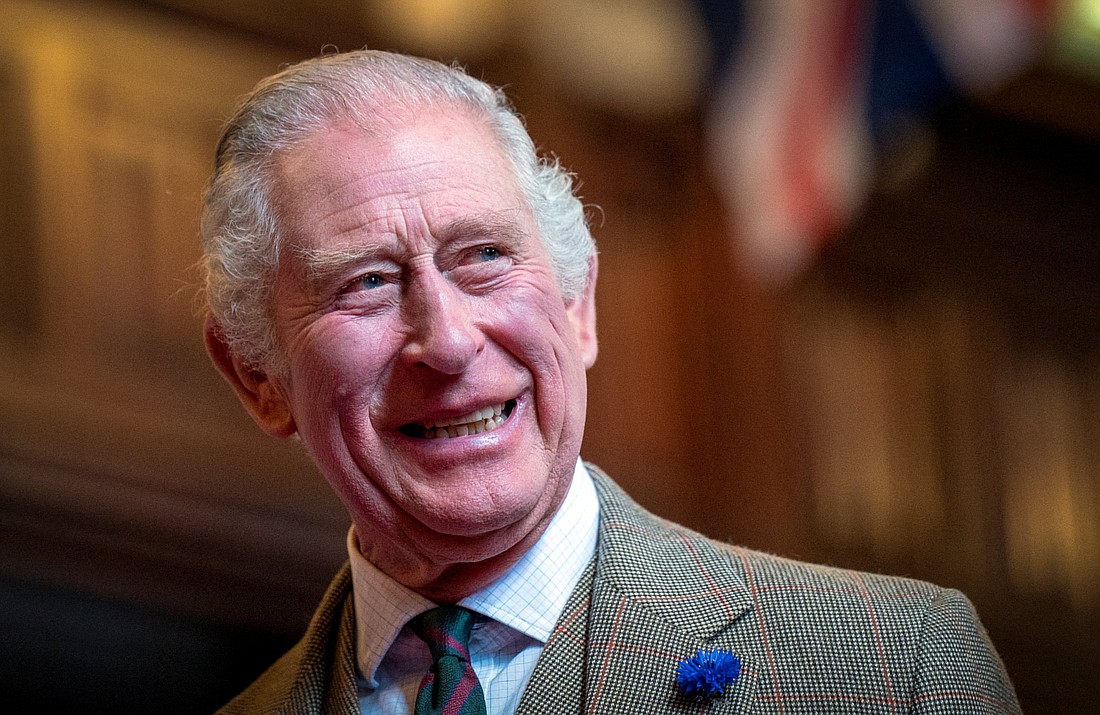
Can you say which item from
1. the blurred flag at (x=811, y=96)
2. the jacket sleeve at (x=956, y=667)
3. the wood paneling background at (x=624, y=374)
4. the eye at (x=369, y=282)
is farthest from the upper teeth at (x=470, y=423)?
the blurred flag at (x=811, y=96)

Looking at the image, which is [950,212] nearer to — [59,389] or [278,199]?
[59,389]

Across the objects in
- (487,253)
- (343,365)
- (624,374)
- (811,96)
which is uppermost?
(487,253)

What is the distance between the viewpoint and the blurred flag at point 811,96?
3.39m

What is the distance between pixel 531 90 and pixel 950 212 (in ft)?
5.19

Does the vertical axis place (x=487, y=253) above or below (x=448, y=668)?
above

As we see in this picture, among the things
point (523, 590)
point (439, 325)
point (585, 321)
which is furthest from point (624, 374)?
point (439, 325)

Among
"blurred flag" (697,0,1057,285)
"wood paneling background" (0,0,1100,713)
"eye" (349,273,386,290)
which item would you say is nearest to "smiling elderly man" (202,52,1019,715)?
"eye" (349,273,386,290)

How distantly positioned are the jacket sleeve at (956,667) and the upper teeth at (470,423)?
1.91 feet

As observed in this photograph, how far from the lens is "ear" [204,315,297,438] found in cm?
193

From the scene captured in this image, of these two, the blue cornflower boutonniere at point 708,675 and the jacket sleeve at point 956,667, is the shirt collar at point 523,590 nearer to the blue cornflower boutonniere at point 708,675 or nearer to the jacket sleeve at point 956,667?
the blue cornflower boutonniere at point 708,675

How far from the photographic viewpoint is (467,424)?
1695 mm

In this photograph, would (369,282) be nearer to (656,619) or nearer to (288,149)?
(288,149)

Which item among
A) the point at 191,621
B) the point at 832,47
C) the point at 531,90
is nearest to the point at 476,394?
the point at 191,621

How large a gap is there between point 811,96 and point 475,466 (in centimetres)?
210
